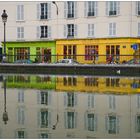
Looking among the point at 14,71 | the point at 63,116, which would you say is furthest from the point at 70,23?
the point at 63,116

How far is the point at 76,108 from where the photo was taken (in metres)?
9.70

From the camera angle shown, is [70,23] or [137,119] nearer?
[137,119]

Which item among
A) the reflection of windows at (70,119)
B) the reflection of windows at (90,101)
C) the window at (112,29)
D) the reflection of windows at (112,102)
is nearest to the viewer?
the reflection of windows at (70,119)

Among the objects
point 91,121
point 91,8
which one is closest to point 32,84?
point 91,121

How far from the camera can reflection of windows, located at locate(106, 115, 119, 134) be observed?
6992 mm

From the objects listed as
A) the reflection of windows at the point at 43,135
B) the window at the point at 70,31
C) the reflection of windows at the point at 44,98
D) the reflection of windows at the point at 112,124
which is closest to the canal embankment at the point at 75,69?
the reflection of windows at the point at 44,98

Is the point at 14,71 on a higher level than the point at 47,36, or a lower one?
lower

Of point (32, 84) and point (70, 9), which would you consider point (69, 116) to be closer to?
point (32, 84)

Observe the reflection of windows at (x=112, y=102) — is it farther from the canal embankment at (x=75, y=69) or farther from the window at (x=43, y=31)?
the window at (x=43, y=31)

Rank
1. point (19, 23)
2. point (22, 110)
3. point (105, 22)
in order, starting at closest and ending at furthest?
point (22, 110)
point (105, 22)
point (19, 23)

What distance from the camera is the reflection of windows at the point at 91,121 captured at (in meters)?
7.22

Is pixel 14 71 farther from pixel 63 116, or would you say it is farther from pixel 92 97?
pixel 63 116

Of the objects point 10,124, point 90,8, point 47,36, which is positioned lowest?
point 10,124

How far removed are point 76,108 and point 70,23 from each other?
1429 inches
